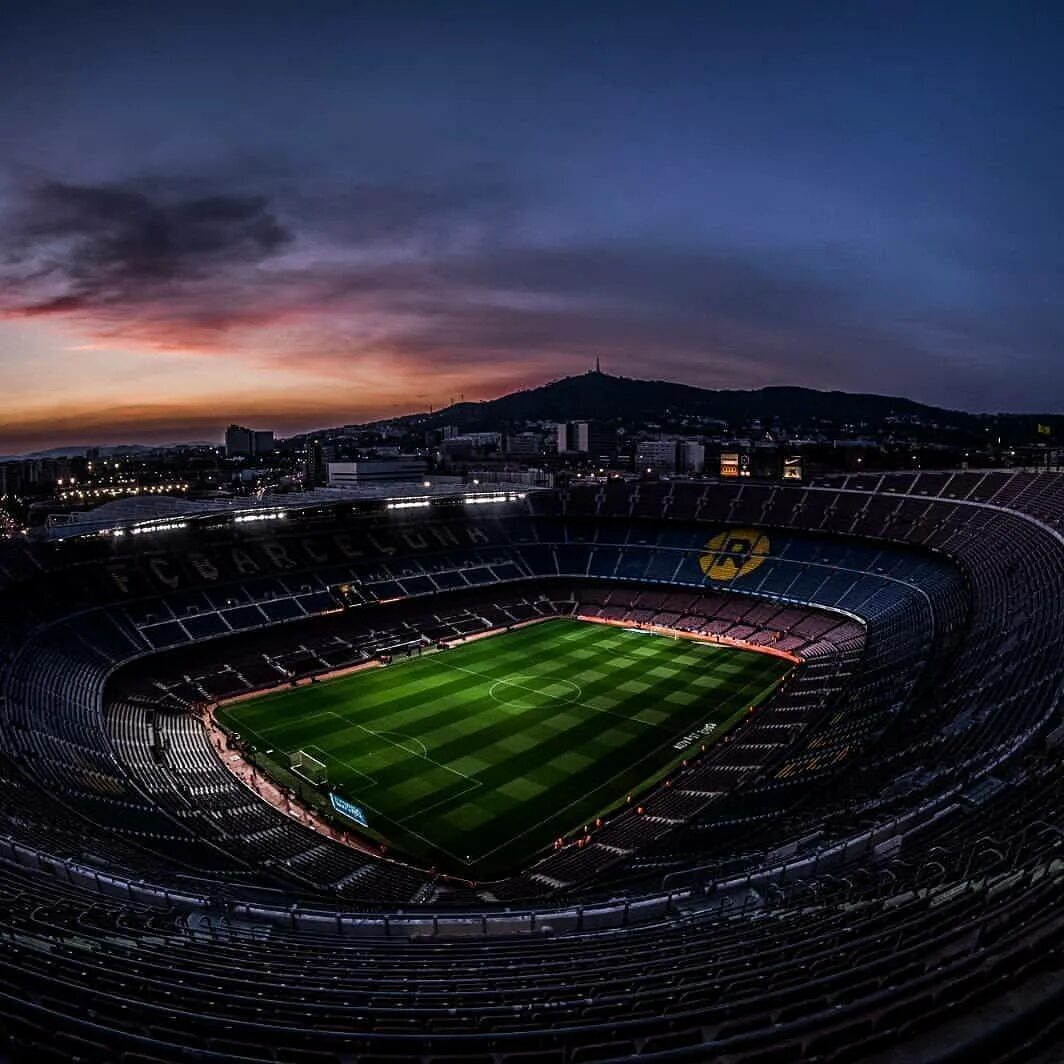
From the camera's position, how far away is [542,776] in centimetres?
3294

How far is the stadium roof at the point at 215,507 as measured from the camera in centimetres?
4842

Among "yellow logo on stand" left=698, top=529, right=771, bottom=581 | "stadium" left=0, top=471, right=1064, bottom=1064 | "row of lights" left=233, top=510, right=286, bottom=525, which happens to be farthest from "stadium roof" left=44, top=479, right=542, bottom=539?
"yellow logo on stand" left=698, top=529, right=771, bottom=581

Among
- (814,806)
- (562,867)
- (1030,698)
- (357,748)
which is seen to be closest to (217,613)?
(357,748)

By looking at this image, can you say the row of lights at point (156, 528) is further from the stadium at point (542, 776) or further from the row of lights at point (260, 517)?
the row of lights at point (260, 517)

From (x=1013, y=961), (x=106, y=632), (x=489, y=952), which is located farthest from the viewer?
(x=106, y=632)

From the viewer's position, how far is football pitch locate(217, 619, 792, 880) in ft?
96.2

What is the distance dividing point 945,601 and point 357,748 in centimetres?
3645

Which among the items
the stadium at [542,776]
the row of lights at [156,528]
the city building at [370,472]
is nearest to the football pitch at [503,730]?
the stadium at [542,776]

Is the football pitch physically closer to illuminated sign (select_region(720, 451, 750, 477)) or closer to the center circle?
the center circle

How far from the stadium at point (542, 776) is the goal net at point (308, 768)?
0.16 metres

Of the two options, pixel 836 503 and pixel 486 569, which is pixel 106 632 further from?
pixel 836 503

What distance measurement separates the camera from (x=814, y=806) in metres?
23.2

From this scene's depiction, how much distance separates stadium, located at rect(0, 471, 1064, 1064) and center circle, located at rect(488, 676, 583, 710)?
0.42 meters

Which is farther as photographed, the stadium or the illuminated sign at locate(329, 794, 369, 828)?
the illuminated sign at locate(329, 794, 369, 828)
